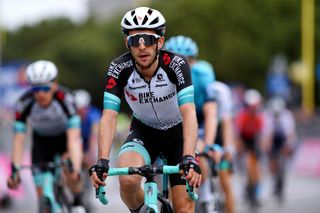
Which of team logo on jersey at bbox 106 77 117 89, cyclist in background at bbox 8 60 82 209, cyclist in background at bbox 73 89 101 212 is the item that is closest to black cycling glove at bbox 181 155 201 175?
team logo on jersey at bbox 106 77 117 89

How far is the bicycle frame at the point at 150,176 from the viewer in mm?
7391

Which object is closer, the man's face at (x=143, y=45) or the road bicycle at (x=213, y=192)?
the man's face at (x=143, y=45)

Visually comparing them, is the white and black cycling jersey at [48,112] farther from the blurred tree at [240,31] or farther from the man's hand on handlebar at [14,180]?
the blurred tree at [240,31]

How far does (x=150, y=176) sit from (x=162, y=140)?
33.6 inches

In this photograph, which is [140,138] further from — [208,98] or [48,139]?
[48,139]

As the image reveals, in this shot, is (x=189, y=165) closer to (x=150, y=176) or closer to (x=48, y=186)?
(x=150, y=176)

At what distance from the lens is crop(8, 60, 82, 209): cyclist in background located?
36.2 feet

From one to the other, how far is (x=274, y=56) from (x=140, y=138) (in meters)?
44.7

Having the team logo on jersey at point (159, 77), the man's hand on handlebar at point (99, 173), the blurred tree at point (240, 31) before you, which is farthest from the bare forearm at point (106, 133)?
the blurred tree at point (240, 31)

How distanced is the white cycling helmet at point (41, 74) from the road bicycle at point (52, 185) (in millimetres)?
1003

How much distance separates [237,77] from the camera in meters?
54.2

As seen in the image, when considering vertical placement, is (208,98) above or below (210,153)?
above

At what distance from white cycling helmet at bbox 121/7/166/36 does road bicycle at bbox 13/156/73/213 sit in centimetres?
359

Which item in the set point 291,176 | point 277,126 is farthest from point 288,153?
point 291,176
